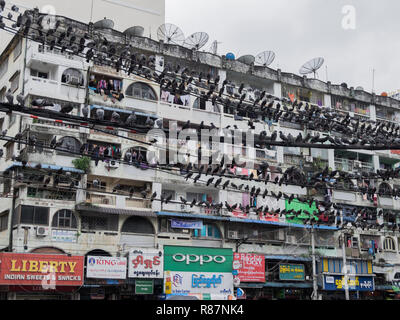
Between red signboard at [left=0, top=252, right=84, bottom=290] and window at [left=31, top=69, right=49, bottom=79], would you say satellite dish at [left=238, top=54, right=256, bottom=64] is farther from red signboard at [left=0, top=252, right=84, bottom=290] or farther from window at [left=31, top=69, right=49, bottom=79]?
red signboard at [left=0, top=252, right=84, bottom=290]

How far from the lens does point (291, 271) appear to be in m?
33.3

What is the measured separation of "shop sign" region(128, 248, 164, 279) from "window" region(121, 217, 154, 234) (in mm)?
1743

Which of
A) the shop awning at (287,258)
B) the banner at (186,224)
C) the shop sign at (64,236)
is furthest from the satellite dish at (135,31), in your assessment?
the shop awning at (287,258)

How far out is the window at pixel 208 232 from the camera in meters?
31.7

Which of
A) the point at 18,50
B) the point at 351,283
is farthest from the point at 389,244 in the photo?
the point at 18,50

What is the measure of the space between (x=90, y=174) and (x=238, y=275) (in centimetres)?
1014

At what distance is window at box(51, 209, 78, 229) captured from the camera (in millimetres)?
27578

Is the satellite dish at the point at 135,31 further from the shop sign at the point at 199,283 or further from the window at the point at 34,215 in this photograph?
the shop sign at the point at 199,283

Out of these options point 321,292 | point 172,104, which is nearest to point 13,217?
point 172,104

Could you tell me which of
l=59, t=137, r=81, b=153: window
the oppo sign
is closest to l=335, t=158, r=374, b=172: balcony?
the oppo sign

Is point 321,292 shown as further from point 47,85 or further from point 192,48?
point 47,85

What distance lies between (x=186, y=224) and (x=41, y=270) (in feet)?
29.1

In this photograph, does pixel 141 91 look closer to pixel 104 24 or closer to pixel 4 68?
pixel 104 24
